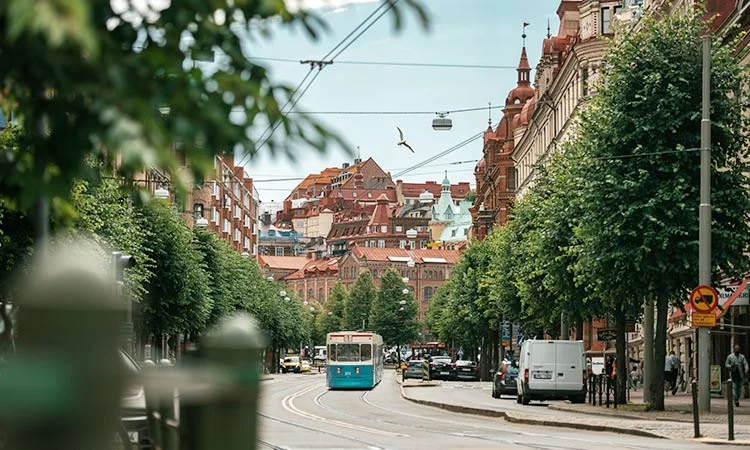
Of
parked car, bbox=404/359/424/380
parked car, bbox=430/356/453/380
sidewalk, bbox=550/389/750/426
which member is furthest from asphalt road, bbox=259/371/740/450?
parked car, bbox=404/359/424/380

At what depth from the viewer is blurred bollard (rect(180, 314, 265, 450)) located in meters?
3.91

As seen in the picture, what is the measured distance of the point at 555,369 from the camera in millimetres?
48438

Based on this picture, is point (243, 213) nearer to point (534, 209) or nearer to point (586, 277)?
point (534, 209)

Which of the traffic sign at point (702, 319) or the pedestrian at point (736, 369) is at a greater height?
the traffic sign at point (702, 319)

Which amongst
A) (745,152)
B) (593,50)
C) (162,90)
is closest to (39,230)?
(162,90)

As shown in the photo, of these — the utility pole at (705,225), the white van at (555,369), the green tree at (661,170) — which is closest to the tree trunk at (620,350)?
the white van at (555,369)

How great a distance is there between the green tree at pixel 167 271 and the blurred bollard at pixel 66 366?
57.1 meters

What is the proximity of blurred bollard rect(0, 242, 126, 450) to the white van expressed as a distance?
1777 inches

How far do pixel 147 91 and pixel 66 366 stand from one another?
1.49m

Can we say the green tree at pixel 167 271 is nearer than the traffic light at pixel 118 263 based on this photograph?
No

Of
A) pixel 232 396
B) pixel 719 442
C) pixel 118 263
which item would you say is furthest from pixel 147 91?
pixel 118 263

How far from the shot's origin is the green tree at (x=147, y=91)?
169 inches

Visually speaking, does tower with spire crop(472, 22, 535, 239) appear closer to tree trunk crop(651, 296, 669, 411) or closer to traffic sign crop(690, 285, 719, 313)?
tree trunk crop(651, 296, 669, 411)

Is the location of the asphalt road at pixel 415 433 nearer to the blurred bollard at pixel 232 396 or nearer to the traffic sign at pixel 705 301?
the traffic sign at pixel 705 301
